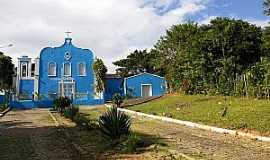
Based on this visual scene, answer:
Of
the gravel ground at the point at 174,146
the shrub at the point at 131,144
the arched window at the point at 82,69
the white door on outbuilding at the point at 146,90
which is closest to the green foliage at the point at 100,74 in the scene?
the arched window at the point at 82,69

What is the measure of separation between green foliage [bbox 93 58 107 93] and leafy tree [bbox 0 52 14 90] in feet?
42.0

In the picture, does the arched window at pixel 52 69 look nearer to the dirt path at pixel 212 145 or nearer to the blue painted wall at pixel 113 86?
the blue painted wall at pixel 113 86

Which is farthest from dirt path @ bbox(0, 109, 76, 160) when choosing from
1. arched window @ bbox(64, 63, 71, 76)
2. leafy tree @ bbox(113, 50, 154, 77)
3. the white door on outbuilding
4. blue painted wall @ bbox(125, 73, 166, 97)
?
leafy tree @ bbox(113, 50, 154, 77)

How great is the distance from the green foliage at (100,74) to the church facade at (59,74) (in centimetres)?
87

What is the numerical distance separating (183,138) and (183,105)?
41.6 feet

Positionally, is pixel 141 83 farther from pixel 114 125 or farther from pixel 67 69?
pixel 114 125

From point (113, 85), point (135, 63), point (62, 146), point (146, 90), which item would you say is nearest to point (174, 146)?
point (62, 146)

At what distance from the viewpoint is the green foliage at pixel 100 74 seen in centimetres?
4862

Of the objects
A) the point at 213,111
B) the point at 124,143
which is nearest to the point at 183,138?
the point at 124,143

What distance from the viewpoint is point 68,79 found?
5041 cm

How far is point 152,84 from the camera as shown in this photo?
168 ft

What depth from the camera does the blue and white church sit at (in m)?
49.3

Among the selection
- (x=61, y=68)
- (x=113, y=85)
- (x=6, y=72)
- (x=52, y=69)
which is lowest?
(x=113, y=85)

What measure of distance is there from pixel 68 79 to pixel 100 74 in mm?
4476
